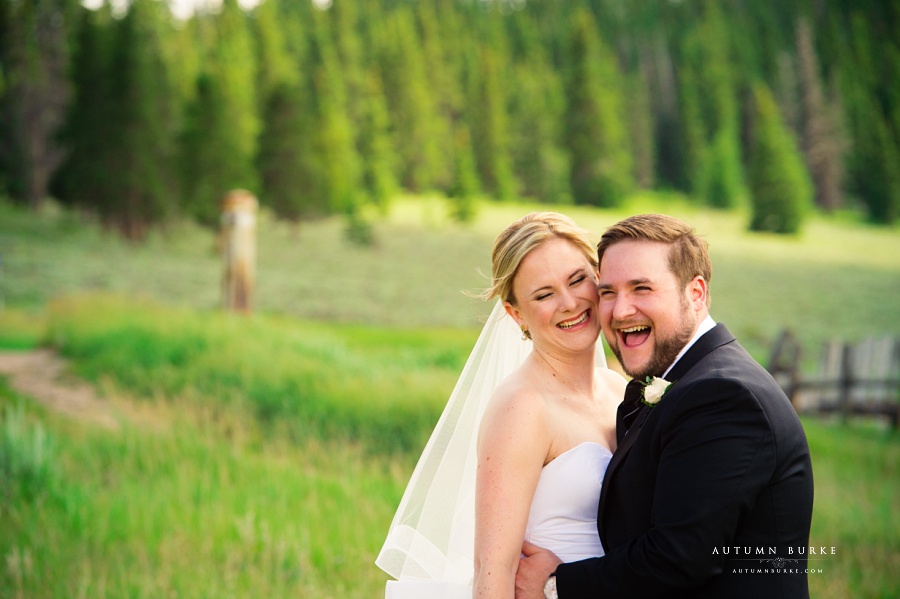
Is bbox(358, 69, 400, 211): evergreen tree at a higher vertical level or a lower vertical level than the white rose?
higher

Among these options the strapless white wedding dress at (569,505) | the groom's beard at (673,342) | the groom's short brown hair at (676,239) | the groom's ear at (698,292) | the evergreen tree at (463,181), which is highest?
the evergreen tree at (463,181)

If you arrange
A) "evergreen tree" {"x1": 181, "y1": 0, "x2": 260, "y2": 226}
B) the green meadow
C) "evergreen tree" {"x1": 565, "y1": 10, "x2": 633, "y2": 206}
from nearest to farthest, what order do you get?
the green meadow
"evergreen tree" {"x1": 181, "y1": 0, "x2": 260, "y2": 226}
"evergreen tree" {"x1": 565, "y1": 10, "x2": 633, "y2": 206}

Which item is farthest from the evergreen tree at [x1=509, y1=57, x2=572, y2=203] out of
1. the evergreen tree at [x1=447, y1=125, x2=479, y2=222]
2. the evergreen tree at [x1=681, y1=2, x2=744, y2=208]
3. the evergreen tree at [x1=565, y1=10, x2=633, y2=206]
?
the evergreen tree at [x1=681, y1=2, x2=744, y2=208]

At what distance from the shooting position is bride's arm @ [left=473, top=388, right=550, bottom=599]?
2285 millimetres

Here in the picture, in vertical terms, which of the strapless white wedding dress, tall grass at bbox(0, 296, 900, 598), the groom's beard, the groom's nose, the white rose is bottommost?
tall grass at bbox(0, 296, 900, 598)

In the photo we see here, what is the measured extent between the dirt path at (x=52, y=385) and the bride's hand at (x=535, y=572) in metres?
6.68

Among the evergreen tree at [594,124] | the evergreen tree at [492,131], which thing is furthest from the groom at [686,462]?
the evergreen tree at [594,124]

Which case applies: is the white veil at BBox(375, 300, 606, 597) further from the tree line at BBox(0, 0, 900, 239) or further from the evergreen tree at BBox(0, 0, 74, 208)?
the evergreen tree at BBox(0, 0, 74, 208)

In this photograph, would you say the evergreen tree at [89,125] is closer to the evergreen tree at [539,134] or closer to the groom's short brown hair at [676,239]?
the evergreen tree at [539,134]

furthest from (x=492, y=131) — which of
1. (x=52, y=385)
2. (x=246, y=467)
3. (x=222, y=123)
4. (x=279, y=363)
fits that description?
(x=246, y=467)

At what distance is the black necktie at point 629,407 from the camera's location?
2.35 meters

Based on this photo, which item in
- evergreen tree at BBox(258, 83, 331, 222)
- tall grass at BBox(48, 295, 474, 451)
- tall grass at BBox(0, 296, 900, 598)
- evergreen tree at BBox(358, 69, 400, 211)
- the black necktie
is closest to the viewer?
the black necktie

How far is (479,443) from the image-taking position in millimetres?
2398

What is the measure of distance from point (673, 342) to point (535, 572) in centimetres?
71
